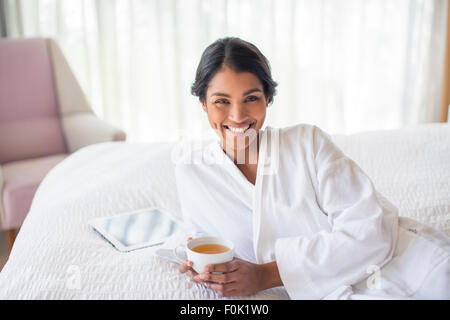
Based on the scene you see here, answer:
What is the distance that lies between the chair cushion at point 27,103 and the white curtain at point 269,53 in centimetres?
34

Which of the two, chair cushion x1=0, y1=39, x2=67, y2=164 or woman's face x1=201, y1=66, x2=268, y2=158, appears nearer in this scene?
woman's face x1=201, y1=66, x2=268, y2=158

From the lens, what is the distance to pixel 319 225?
45.8 inches

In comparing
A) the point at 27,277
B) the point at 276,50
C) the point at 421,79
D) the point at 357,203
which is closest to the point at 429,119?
the point at 421,79

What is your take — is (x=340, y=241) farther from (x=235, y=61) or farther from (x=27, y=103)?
(x=27, y=103)

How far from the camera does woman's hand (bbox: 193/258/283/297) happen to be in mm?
1062

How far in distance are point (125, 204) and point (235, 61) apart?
2.48ft

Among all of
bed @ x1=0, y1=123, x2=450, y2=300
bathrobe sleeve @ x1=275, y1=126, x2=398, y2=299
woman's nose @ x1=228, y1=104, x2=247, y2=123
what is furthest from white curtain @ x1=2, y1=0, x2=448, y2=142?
bathrobe sleeve @ x1=275, y1=126, x2=398, y2=299

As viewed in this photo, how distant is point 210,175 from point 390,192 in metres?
0.68

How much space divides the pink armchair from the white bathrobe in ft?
4.59

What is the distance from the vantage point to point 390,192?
5.34ft

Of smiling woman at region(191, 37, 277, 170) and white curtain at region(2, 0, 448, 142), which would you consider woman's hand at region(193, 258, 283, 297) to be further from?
white curtain at region(2, 0, 448, 142)

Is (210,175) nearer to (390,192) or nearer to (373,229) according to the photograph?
(373,229)

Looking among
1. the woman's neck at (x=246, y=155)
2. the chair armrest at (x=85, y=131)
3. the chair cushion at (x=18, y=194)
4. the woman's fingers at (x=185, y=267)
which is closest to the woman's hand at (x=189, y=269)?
the woman's fingers at (x=185, y=267)

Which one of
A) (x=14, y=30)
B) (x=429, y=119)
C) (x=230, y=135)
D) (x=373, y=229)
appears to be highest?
(x=14, y=30)
